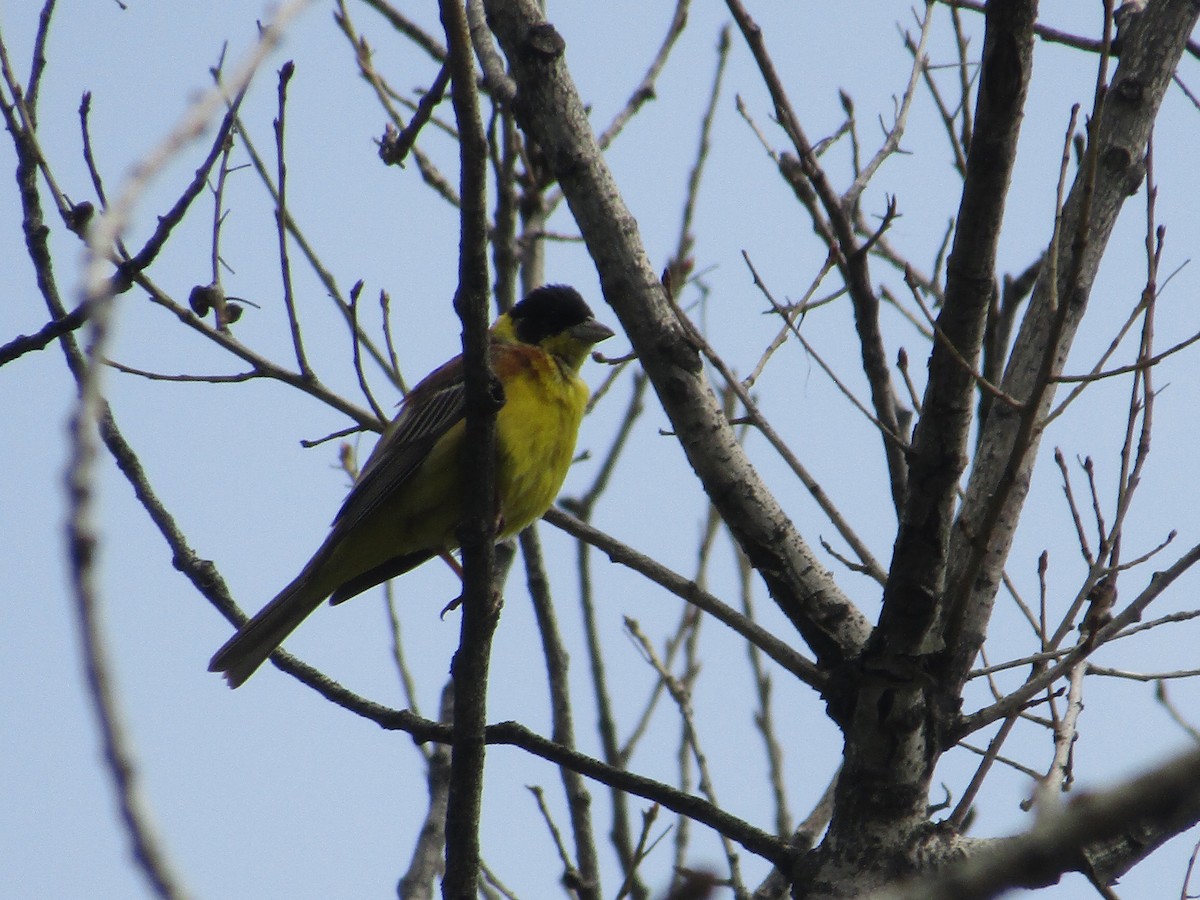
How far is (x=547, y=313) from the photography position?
262 inches

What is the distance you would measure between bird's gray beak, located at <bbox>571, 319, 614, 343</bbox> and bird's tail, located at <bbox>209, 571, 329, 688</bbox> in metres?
1.79

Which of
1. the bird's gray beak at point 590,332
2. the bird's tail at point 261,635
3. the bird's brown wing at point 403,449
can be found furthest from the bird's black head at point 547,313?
the bird's tail at point 261,635

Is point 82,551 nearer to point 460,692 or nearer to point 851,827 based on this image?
point 460,692

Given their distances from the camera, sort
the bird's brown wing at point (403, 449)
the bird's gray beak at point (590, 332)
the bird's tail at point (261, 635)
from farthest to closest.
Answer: the bird's gray beak at point (590, 332), the bird's brown wing at point (403, 449), the bird's tail at point (261, 635)

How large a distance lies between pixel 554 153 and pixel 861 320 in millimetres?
1076

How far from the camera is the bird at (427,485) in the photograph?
552 cm

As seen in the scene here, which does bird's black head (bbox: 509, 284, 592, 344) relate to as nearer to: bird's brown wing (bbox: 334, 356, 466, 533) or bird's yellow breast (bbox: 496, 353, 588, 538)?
bird's yellow breast (bbox: 496, 353, 588, 538)

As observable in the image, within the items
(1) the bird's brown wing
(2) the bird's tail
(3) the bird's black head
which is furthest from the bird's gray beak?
(2) the bird's tail

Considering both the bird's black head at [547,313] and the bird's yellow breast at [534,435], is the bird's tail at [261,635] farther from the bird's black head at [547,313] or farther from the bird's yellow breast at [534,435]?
the bird's black head at [547,313]

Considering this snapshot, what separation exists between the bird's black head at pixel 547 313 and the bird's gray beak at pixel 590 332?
0.11 ft

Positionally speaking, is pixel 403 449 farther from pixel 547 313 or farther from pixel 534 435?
pixel 547 313

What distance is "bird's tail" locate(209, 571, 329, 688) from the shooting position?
210 inches

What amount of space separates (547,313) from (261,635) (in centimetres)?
219

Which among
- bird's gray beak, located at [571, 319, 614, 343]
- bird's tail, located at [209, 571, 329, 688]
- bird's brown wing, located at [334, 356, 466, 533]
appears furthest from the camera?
bird's gray beak, located at [571, 319, 614, 343]
